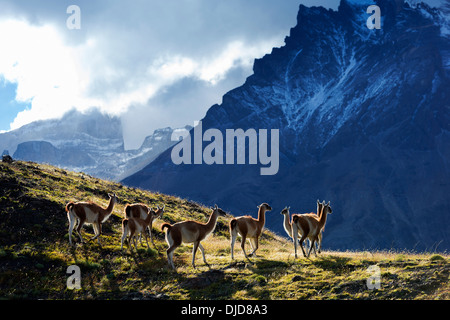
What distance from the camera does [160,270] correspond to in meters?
19.9

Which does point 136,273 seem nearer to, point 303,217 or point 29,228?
point 29,228

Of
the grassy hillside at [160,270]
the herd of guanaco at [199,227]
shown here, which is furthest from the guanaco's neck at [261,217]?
the grassy hillside at [160,270]

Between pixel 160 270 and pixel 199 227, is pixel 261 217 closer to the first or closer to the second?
pixel 199 227

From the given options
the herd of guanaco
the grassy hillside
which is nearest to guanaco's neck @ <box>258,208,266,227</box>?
the herd of guanaco

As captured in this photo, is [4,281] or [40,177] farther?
[40,177]

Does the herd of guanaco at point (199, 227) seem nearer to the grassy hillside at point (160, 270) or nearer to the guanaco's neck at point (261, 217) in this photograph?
the guanaco's neck at point (261, 217)

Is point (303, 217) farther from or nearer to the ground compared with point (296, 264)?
farther from the ground

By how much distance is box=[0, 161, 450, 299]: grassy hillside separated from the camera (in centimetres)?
1617

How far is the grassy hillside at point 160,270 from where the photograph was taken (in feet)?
53.1

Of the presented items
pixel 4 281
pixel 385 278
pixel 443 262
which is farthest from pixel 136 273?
pixel 443 262

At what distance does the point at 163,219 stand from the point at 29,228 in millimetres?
12729
